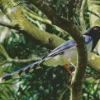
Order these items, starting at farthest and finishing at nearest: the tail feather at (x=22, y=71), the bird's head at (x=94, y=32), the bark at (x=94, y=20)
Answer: the bird's head at (x=94, y=32)
the bark at (x=94, y=20)
the tail feather at (x=22, y=71)

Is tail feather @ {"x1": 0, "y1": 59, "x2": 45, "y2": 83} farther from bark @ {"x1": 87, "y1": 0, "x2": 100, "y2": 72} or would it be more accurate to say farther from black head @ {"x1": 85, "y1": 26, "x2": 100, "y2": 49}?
black head @ {"x1": 85, "y1": 26, "x2": 100, "y2": 49}

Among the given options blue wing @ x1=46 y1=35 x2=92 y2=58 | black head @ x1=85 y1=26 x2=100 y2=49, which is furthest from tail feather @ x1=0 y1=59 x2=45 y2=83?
black head @ x1=85 y1=26 x2=100 y2=49

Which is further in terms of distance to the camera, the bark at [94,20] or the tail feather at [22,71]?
the bark at [94,20]

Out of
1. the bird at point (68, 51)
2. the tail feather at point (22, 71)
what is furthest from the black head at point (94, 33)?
the tail feather at point (22, 71)

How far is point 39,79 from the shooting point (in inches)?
143

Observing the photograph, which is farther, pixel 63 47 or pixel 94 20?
pixel 94 20

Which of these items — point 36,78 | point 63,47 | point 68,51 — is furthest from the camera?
point 36,78

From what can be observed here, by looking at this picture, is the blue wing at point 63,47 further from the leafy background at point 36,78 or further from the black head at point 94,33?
the leafy background at point 36,78

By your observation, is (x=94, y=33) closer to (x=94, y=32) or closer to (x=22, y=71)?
(x=94, y=32)

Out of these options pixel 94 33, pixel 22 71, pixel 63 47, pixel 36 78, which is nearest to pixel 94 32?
pixel 94 33

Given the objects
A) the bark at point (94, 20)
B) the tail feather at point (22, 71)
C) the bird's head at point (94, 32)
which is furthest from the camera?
the bird's head at point (94, 32)

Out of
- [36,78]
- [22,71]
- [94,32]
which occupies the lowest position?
[36,78]

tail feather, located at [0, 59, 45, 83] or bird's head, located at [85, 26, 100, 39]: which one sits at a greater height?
tail feather, located at [0, 59, 45, 83]

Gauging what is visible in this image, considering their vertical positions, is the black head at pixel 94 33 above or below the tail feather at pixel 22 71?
below
